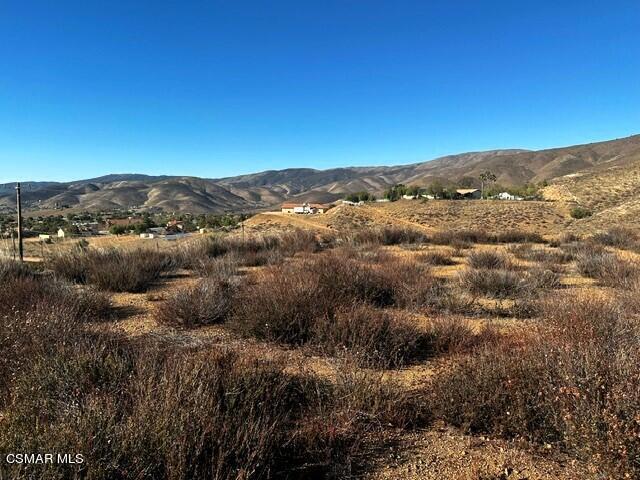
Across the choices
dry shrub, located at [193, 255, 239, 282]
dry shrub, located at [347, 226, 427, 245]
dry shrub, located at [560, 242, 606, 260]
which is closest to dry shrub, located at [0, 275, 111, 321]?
dry shrub, located at [193, 255, 239, 282]

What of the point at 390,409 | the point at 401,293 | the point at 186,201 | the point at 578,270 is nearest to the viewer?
the point at 390,409

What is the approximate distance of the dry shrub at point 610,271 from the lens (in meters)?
9.83

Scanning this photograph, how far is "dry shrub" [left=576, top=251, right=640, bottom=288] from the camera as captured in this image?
9.83 meters

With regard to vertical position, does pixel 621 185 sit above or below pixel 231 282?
above

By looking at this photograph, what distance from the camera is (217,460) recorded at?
275 cm

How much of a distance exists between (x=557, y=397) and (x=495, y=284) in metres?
6.86

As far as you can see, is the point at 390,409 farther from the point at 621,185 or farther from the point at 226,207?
the point at 226,207

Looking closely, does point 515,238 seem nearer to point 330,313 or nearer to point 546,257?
A: point 546,257

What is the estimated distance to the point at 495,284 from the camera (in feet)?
32.4

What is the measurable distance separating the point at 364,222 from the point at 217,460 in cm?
5090

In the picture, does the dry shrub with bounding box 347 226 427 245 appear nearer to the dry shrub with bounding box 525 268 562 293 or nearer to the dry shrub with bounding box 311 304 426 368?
the dry shrub with bounding box 525 268 562 293

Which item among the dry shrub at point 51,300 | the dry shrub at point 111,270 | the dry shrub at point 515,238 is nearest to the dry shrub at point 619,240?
the dry shrub at point 515,238

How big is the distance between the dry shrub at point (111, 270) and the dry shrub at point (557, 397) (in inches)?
330

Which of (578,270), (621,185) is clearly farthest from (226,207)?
(578,270)
